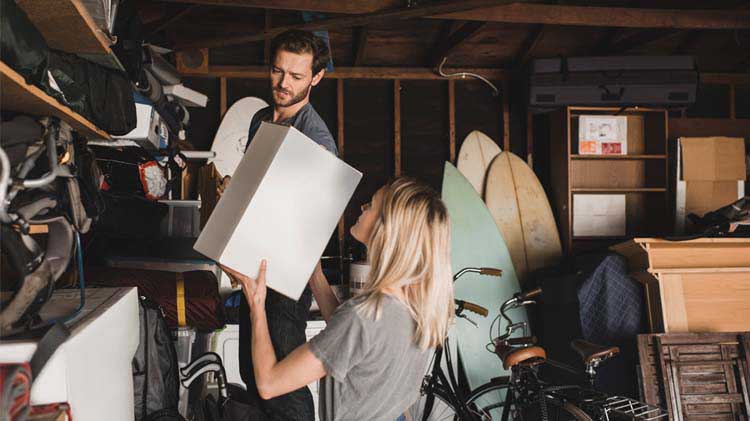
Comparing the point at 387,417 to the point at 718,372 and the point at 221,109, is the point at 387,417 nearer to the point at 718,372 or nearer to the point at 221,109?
the point at 718,372

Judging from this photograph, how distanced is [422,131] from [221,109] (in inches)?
54.8

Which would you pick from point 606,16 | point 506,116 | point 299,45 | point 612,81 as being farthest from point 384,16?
point 612,81

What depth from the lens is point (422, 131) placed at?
12.9 feet

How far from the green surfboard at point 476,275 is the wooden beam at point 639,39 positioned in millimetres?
1457

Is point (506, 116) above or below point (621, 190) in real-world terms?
above

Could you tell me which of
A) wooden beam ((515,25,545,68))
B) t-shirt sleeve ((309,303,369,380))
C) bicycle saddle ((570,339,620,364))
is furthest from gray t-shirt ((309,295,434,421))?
wooden beam ((515,25,545,68))

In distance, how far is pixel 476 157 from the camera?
152 inches

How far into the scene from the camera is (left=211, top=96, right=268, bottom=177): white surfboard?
142 inches

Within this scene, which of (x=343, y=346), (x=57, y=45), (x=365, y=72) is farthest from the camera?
(x=365, y=72)

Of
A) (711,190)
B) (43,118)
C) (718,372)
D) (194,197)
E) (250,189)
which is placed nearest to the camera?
(250,189)

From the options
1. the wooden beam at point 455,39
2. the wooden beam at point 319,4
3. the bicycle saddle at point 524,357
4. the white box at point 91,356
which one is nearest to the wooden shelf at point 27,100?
the white box at point 91,356

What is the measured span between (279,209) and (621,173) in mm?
3205

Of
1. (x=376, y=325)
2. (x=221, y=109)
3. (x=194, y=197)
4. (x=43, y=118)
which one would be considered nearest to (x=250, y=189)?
(x=376, y=325)

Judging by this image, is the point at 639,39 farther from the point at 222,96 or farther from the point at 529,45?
the point at 222,96
